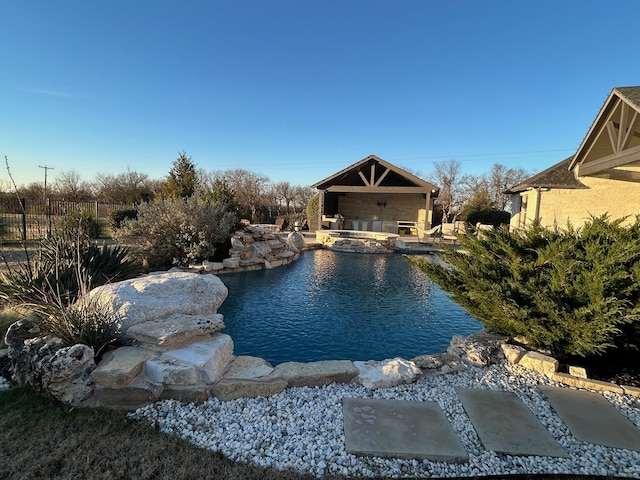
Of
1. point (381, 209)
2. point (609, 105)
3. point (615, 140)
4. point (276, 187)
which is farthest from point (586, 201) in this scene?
point (276, 187)

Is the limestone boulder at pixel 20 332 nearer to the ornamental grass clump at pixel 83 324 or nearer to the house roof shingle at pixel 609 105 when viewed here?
the ornamental grass clump at pixel 83 324

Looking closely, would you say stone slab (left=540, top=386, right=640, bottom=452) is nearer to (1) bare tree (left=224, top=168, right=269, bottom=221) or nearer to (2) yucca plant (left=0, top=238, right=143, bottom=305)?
(2) yucca plant (left=0, top=238, right=143, bottom=305)

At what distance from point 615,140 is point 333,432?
9.35 m

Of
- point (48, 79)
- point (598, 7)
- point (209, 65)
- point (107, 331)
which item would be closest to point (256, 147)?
point (209, 65)

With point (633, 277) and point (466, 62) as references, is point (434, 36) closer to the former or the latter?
point (466, 62)

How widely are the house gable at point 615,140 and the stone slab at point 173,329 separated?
8.19 metres

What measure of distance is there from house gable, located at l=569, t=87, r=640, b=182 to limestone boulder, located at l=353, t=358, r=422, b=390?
21.7 feet

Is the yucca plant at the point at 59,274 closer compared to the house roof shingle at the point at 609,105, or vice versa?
the yucca plant at the point at 59,274

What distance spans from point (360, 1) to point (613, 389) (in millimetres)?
11387

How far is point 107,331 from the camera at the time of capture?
284 centimetres

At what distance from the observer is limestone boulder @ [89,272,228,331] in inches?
125

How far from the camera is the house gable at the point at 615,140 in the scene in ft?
21.1

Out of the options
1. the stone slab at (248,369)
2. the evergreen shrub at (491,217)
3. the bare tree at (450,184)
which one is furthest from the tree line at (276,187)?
the stone slab at (248,369)

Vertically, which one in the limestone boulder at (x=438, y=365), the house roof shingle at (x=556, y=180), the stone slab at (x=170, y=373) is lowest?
the limestone boulder at (x=438, y=365)
